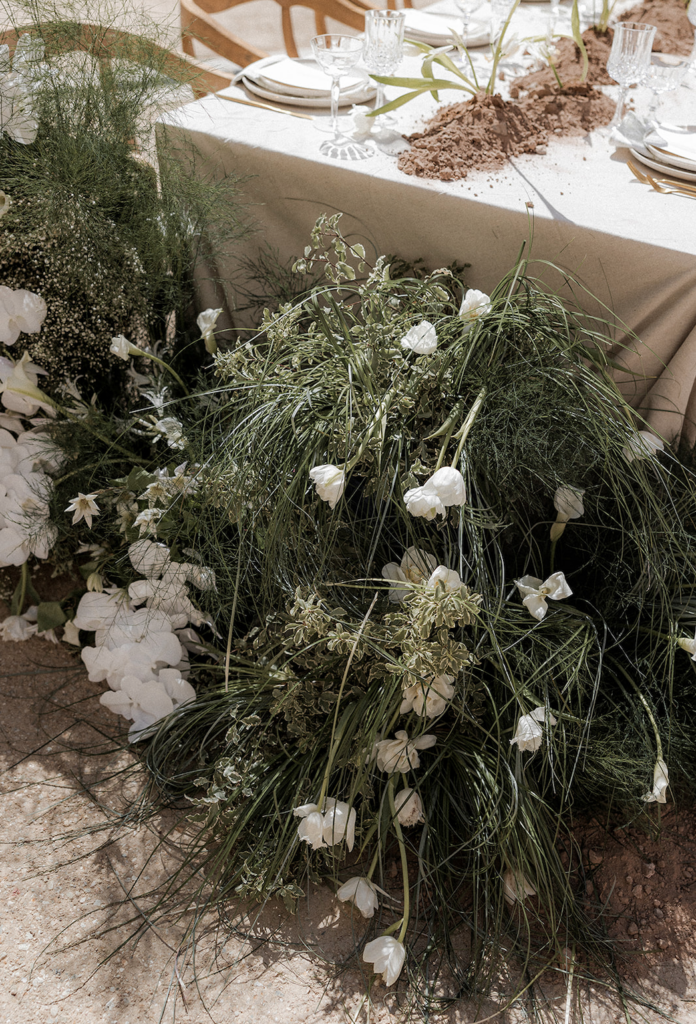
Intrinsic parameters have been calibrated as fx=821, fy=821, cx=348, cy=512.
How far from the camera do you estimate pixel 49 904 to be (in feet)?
4.35

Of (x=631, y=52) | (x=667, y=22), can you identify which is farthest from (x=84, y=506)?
(x=667, y=22)

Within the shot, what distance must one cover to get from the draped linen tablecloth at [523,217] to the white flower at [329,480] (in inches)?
23.3

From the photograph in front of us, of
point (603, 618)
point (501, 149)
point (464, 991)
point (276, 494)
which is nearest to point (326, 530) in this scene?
point (276, 494)

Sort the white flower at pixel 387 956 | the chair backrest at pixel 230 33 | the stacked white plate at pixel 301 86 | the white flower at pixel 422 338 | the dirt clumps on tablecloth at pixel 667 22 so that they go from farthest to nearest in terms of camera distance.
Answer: the chair backrest at pixel 230 33 < the dirt clumps on tablecloth at pixel 667 22 < the stacked white plate at pixel 301 86 < the white flower at pixel 422 338 < the white flower at pixel 387 956

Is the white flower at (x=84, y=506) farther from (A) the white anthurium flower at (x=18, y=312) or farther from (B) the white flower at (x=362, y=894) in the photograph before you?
(B) the white flower at (x=362, y=894)

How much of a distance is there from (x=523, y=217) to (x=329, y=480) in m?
0.75

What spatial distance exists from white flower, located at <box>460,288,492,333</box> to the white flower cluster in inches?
25.5

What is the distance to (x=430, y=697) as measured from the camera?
4.17 ft

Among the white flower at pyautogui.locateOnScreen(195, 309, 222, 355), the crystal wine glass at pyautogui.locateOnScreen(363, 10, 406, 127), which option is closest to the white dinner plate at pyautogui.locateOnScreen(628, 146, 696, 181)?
the crystal wine glass at pyautogui.locateOnScreen(363, 10, 406, 127)

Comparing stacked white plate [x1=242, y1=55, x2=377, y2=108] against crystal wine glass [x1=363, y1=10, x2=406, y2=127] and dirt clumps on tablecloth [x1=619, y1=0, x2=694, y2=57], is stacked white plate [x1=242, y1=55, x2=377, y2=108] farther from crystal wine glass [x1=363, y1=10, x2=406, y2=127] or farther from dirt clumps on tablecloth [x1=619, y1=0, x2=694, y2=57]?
dirt clumps on tablecloth [x1=619, y1=0, x2=694, y2=57]

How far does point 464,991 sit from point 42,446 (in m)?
1.28

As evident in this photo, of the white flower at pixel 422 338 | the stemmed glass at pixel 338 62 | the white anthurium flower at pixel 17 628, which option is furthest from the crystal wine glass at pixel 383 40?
the white anthurium flower at pixel 17 628

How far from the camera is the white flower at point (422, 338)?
52.7 inches

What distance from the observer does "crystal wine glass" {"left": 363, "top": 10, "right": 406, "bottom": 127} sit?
1.70m
